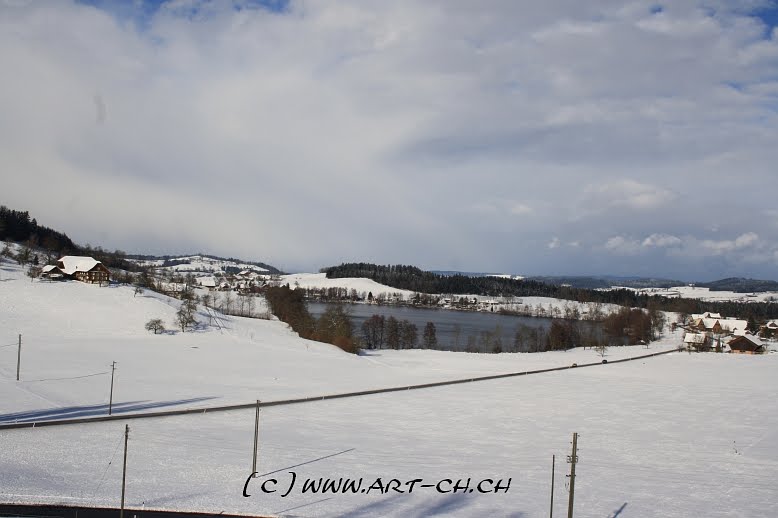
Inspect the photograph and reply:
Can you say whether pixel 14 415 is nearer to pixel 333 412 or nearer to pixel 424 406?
pixel 333 412

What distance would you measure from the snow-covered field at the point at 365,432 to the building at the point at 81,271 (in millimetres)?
11919

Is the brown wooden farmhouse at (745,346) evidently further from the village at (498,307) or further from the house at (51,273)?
the house at (51,273)

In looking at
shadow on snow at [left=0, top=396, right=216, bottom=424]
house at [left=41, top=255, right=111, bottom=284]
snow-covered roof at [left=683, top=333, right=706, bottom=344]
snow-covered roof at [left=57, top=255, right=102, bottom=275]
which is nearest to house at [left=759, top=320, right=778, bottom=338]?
snow-covered roof at [left=683, top=333, right=706, bottom=344]

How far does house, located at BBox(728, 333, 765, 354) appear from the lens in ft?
241

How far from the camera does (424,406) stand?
30922 mm

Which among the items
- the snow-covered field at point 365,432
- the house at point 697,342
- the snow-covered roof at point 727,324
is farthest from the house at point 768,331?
the snow-covered field at point 365,432

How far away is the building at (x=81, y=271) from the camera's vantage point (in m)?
64.2

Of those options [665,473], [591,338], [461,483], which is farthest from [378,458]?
[591,338]

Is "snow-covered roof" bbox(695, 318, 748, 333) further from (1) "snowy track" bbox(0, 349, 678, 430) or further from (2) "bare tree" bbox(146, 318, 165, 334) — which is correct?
(2) "bare tree" bbox(146, 318, 165, 334)

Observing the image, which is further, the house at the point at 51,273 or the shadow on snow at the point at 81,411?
the house at the point at 51,273

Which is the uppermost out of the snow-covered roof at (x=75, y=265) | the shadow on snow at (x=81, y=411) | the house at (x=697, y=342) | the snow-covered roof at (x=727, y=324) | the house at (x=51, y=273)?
the snow-covered roof at (x=75, y=265)

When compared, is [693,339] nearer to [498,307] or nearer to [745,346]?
[745,346]

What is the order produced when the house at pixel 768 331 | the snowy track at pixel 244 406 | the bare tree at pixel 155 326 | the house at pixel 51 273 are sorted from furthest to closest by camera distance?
the house at pixel 768 331 < the house at pixel 51 273 < the bare tree at pixel 155 326 < the snowy track at pixel 244 406

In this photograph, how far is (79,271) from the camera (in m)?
64.9
